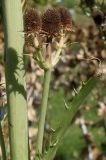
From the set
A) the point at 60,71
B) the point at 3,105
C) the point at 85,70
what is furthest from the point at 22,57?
the point at 60,71

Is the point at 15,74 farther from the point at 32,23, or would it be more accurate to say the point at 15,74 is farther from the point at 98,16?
the point at 98,16

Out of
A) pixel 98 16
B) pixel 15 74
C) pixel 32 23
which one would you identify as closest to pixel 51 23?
pixel 32 23

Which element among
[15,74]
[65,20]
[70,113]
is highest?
[65,20]

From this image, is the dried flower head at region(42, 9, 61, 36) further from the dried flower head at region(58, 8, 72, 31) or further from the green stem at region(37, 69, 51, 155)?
the green stem at region(37, 69, 51, 155)

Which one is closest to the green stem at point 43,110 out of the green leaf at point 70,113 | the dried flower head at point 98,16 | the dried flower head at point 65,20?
the green leaf at point 70,113

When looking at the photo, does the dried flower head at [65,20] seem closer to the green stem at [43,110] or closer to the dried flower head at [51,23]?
the dried flower head at [51,23]

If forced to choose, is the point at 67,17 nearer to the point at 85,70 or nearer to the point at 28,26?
the point at 28,26

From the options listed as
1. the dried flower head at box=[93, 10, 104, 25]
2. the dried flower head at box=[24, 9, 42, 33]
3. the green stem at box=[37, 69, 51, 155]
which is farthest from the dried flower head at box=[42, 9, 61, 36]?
the dried flower head at box=[93, 10, 104, 25]

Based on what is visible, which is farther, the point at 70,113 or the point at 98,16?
the point at 98,16
